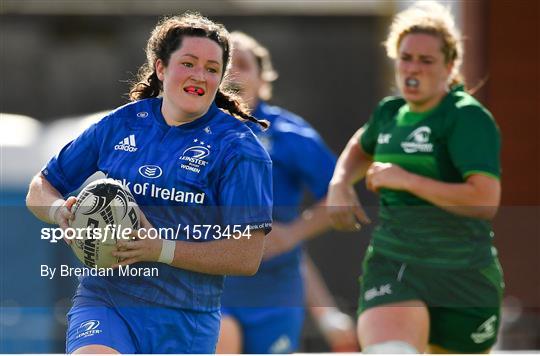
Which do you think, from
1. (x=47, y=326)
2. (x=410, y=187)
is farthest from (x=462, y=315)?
(x=47, y=326)

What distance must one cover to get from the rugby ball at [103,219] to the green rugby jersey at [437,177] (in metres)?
1.49

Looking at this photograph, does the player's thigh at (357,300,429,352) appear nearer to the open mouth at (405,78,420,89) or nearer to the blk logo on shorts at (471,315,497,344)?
the blk logo on shorts at (471,315,497,344)

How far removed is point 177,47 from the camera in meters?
4.90

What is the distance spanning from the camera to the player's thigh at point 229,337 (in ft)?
23.4

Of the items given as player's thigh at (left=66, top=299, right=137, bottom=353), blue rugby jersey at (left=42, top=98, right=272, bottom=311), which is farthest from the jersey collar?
player's thigh at (left=66, top=299, right=137, bottom=353)

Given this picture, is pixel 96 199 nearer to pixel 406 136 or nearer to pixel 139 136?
pixel 139 136

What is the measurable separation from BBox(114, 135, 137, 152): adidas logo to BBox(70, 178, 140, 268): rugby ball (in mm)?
177

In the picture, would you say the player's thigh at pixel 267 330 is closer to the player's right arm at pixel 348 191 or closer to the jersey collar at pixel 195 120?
the player's right arm at pixel 348 191

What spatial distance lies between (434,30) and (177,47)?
1.45 m

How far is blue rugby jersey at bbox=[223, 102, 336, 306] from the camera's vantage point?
738 cm

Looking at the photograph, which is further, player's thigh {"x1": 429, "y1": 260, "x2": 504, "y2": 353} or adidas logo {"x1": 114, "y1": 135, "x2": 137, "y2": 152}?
player's thigh {"x1": 429, "y1": 260, "x2": 504, "y2": 353}

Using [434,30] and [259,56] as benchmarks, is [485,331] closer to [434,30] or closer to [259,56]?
[434,30]

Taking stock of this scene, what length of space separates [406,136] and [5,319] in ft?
11.3

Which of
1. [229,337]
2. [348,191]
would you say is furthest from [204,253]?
[229,337]
